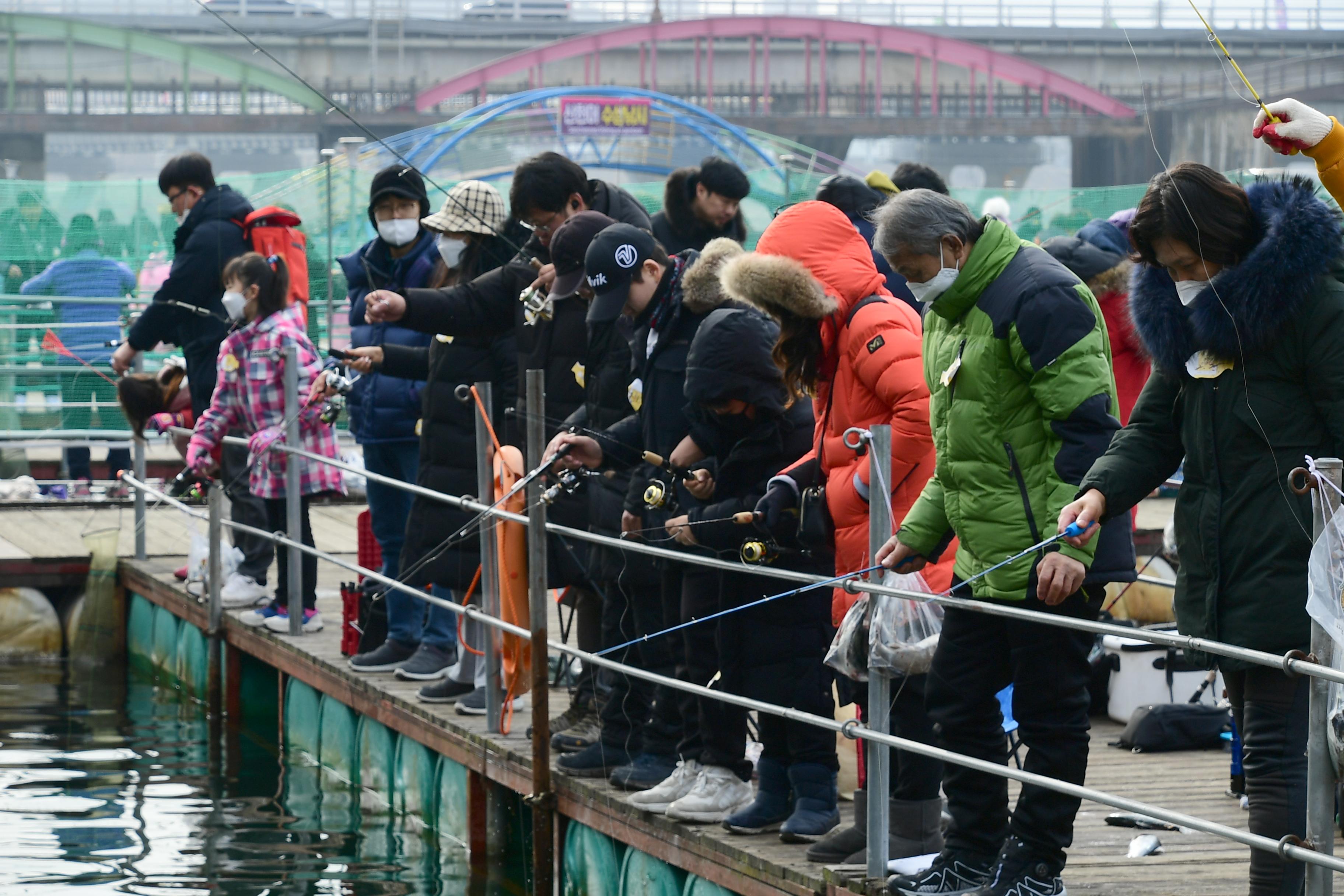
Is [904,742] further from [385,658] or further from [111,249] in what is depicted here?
[111,249]

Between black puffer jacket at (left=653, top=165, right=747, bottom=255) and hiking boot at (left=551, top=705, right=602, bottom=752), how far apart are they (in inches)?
64.9

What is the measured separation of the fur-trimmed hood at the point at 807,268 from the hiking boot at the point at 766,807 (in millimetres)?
1132

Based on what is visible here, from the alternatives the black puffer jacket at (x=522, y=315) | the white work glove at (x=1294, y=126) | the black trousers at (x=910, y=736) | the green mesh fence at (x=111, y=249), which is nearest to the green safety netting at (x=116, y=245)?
the green mesh fence at (x=111, y=249)

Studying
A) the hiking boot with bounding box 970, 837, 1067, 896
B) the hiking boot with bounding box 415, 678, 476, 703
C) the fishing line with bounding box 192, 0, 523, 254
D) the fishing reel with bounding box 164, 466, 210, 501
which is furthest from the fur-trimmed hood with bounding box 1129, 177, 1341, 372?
the fishing reel with bounding box 164, 466, 210, 501

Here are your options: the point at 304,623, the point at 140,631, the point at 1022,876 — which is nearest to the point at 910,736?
the point at 1022,876

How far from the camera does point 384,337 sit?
22.6 feet

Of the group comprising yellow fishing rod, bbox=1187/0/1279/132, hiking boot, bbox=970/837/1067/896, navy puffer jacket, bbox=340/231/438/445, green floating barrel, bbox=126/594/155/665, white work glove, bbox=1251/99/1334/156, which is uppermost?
yellow fishing rod, bbox=1187/0/1279/132

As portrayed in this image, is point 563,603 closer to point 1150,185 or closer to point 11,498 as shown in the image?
point 1150,185

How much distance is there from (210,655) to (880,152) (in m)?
39.2

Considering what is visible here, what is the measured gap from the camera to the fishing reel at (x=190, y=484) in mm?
8125

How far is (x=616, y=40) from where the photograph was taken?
4056cm

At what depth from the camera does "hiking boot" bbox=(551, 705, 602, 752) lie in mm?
5570

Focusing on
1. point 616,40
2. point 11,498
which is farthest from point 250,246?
point 616,40

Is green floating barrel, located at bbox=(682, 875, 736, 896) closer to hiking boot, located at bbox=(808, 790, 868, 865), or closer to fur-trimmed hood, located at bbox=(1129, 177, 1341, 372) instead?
hiking boot, located at bbox=(808, 790, 868, 865)
